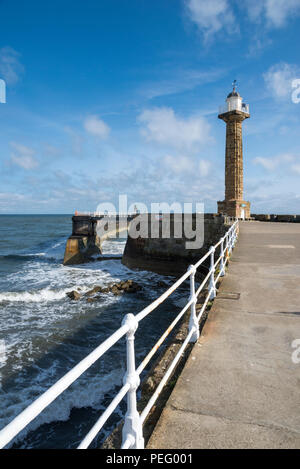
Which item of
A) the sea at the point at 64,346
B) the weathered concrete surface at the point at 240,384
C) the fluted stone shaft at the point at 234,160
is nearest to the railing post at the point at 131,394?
the weathered concrete surface at the point at 240,384

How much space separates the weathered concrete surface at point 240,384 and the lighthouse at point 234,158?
2806 centimetres

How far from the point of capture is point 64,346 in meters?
7.92

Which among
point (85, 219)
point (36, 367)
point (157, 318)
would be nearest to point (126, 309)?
point (157, 318)

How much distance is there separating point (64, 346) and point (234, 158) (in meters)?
29.3

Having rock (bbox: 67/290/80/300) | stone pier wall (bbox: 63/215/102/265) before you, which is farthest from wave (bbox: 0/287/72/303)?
stone pier wall (bbox: 63/215/102/265)

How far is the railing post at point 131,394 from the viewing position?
1.82 meters

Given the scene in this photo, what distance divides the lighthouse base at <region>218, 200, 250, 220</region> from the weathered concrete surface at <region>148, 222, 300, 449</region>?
2750 centimetres

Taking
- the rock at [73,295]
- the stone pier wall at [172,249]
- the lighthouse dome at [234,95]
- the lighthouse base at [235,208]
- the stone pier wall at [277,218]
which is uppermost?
the lighthouse dome at [234,95]

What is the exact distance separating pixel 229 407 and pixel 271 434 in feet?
1.22

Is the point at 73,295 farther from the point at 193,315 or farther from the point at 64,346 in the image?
the point at 193,315

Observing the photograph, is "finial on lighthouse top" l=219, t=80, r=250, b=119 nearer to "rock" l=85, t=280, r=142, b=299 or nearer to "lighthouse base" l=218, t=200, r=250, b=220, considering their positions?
"lighthouse base" l=218, t=200, r=250, b=220

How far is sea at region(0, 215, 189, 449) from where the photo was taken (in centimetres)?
500

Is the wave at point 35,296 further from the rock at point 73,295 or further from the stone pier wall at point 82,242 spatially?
the stone pier wall at point 82,242
